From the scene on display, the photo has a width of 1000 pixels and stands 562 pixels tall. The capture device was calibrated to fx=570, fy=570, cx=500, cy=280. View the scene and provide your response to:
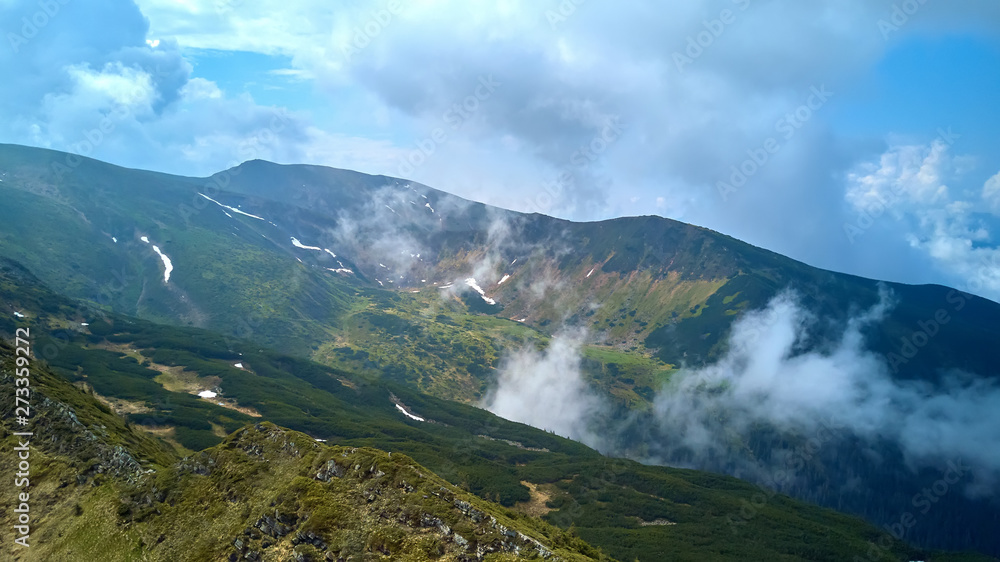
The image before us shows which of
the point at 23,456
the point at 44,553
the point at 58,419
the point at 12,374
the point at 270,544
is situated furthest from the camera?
the point at 12,374

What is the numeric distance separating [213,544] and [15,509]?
112ft

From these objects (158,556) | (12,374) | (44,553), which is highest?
(12,374)

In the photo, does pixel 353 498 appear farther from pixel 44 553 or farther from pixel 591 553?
pixel 591 553

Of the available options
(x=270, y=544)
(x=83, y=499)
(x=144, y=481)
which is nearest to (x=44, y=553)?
(x=83, y=499)

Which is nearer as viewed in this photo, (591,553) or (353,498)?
(353,498)

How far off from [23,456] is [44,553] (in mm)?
20563

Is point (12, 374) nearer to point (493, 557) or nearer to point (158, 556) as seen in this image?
point (158, 556)

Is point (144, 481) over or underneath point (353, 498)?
underneath

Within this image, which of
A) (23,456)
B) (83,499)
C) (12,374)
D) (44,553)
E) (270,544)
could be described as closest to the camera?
(270,544)

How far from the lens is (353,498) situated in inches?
3046

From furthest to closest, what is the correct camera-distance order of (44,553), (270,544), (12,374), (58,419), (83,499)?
(12,374) < (58,419) < (83,499) < (44,553) < (270,544)

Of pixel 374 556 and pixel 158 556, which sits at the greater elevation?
pixel 374 556

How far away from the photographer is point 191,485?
86.1m

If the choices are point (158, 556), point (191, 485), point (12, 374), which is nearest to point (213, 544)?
point (158, 556)
